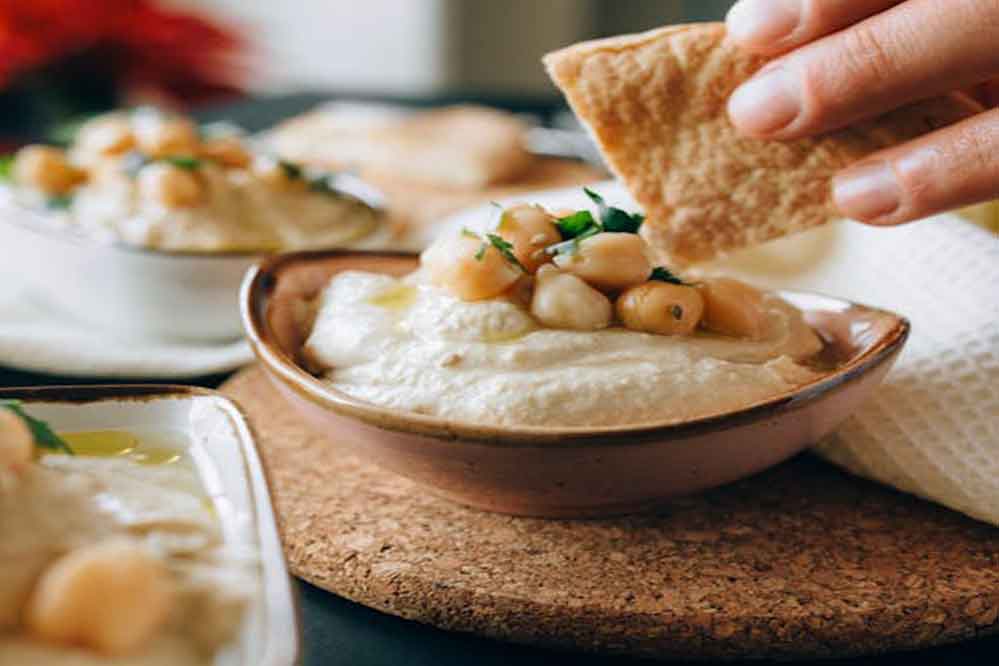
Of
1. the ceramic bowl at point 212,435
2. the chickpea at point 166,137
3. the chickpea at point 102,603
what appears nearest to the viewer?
the chickpea at point 102,603

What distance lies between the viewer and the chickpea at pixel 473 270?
54.0 inches

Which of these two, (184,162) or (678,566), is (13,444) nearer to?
(678,566)

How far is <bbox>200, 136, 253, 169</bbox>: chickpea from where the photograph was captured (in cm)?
235

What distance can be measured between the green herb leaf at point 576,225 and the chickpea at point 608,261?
60mm

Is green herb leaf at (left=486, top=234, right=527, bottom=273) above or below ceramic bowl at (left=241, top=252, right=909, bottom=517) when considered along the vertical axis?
above

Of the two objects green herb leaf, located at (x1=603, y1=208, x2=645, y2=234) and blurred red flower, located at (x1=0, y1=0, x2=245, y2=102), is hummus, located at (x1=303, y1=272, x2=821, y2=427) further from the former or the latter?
blurred red flower, located at (x1=0, y1=0, x2=245, y2=102)

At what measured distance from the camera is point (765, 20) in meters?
1.51

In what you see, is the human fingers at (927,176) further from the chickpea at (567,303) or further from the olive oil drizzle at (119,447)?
the olive oil drizzle at (119,447)

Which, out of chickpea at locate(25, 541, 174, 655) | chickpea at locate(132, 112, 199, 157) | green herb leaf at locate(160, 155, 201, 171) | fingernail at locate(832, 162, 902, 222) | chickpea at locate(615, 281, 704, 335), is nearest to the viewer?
chickpea at locate(25, 541, 174, 655)

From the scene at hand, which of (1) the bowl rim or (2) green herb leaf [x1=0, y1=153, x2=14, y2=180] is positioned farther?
(2) green herb leaf [x1=0, y1=153, x2=14, y2=180]

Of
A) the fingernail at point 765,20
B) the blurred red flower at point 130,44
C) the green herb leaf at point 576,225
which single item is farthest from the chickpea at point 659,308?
the blurred red flower at point 130,44

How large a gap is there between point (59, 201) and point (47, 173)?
0.06 m

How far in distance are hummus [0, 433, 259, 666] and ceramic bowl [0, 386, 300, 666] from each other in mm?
13

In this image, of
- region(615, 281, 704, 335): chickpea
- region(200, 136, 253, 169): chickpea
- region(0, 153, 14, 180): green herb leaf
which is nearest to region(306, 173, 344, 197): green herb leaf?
region(200, 136, 253, 169): chickpea
